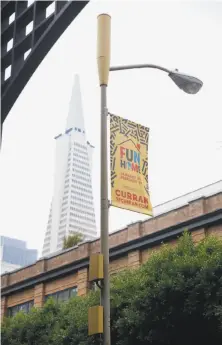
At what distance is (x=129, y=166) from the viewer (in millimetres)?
10938

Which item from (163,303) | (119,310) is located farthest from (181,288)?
(119,310)

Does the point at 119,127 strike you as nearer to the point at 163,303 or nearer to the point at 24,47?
the point at 24,47

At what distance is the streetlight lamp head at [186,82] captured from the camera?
12.3 meters

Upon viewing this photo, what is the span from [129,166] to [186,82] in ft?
8.27

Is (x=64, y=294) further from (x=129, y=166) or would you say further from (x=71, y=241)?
(x=129, y=166)

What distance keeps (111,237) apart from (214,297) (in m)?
14.7

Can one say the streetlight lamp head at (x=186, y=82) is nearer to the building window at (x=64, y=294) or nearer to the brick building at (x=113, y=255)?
the brick building at (x=113, y=255)

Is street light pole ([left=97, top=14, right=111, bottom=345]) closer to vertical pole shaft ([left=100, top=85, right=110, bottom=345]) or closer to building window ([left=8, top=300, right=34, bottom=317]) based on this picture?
vertical pole shaft ([left=100, top=85, right=110, bottom=345])

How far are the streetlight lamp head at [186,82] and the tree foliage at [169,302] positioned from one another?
29.5 ft

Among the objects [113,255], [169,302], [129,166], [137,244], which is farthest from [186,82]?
[113,255]

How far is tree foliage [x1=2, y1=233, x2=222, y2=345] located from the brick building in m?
3.36

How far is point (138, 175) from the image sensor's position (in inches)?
436

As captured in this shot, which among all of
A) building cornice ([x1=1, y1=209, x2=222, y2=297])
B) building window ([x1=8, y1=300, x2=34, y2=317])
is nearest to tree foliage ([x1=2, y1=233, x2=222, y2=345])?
building cornice ([x1=1, y1=209, x2=222, y2=297])

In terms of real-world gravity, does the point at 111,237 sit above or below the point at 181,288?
above
